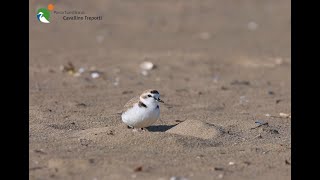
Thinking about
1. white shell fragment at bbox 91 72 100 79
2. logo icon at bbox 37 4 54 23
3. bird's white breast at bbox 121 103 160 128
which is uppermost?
logo icon at bbox 37 4 54 23

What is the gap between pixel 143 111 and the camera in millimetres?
7004

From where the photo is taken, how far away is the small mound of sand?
7.13 meters

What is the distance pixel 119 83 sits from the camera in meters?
10.7

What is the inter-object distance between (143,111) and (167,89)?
3.44 meters

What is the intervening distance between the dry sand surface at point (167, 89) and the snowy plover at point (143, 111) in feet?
0.45

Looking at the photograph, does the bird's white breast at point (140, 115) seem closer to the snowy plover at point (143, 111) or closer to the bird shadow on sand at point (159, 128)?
the snowy plover at point (143, 111)

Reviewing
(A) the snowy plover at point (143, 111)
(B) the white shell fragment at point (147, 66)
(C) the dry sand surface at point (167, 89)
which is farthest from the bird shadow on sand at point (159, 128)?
(B) the white shell fragment at point (147, 66)

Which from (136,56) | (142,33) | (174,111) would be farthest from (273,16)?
(174,111)

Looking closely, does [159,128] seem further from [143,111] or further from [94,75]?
[94,75]

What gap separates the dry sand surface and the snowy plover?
138mm

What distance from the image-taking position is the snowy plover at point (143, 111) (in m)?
7.00

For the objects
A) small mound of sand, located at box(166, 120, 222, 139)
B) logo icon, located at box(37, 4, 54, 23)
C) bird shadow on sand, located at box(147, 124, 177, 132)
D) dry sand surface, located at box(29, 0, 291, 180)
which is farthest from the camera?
logo icon, located at box(37, 4, 54, 23)

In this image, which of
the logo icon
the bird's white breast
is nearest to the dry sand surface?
the bird's white breast

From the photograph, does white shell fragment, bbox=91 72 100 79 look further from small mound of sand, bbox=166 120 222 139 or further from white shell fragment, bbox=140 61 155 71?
small mound of sand, bbox=166 120 222 139
